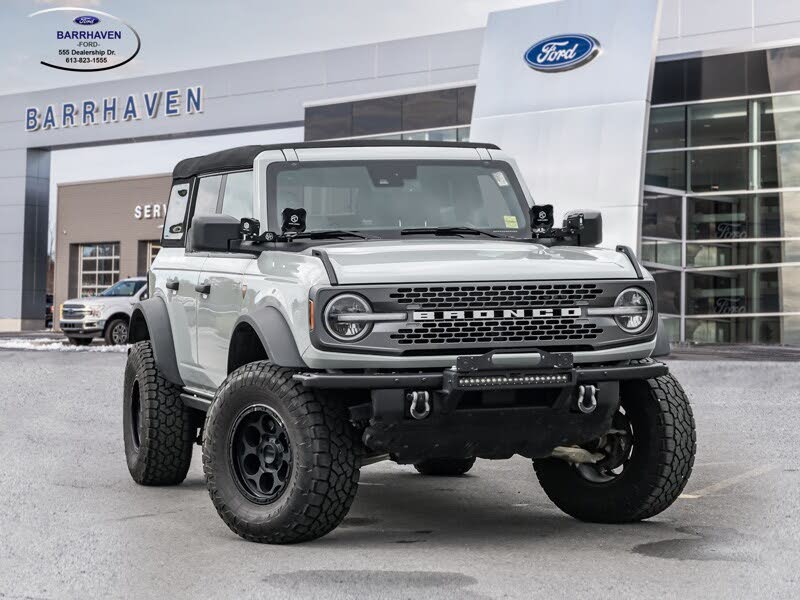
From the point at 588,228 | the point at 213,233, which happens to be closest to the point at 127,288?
the point at 213,233

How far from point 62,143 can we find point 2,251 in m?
6.72

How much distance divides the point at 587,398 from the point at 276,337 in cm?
161

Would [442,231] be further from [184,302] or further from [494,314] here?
[184,302]

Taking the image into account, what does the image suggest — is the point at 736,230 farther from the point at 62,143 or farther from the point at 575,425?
the point at 62,143

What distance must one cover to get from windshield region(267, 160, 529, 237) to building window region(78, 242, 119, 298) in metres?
50.3

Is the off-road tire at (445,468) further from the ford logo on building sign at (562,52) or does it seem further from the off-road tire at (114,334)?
the ford logo on building sign at (562,52)

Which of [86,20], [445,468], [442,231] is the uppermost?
[86,20]

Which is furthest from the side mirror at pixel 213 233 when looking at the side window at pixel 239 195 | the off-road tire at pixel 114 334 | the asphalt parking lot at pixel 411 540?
the off-road tire at pixel 114 334

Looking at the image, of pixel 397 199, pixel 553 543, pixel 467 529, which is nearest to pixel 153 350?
pixel 397 199

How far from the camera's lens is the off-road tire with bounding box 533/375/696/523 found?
6.52 m

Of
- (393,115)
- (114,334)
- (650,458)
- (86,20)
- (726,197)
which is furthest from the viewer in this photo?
(86,20)

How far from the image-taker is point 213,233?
6793 millimetres

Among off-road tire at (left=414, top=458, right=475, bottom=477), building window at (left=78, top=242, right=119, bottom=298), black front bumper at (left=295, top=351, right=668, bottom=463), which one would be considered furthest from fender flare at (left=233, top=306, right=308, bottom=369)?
building window at (left=78, top=242, right=119, bottom=298)

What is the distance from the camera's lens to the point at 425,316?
Result: 19.4 ft
